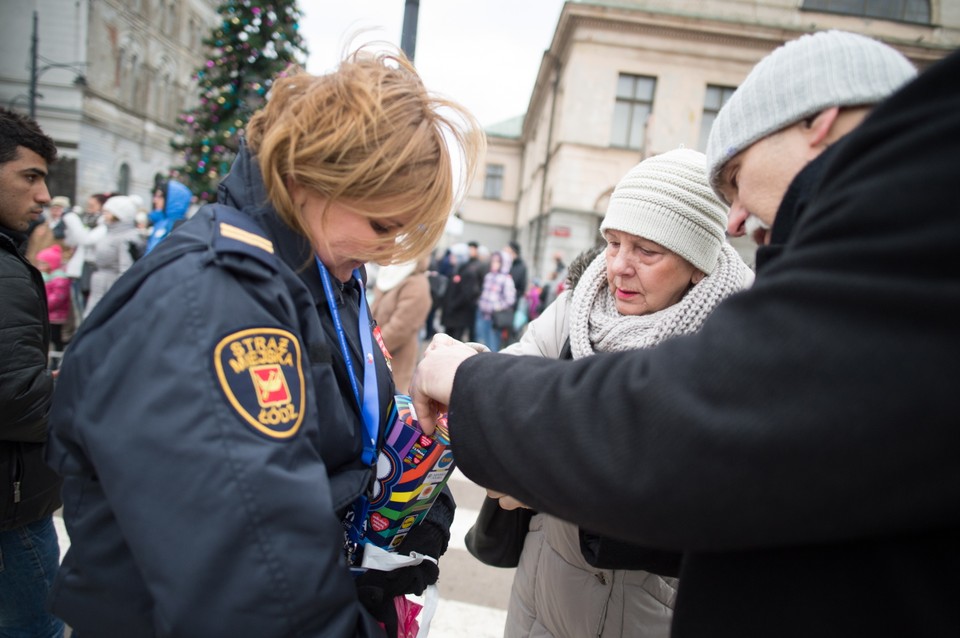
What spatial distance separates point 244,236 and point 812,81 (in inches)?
37.2

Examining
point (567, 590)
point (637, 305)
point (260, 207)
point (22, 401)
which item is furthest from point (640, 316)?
point (22, 401)

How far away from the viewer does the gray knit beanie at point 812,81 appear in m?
0.87

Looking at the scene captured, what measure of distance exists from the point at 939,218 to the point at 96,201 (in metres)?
10.5

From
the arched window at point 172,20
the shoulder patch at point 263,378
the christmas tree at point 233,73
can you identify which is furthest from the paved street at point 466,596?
the arched window at point 172,20

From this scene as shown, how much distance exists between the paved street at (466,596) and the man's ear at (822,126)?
9.42 feet

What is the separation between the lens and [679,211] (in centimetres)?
167

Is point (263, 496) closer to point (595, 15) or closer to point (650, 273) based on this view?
point (650, 273)

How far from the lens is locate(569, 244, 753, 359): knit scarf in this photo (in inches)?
62.7

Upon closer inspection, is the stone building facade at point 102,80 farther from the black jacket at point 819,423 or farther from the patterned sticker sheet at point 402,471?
the black jacket at point 819,423

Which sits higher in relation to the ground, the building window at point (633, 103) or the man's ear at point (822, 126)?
the building window at point (633, 103)

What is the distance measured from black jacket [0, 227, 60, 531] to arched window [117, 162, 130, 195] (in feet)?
122

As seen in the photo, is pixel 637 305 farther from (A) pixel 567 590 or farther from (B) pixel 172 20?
(B) pixel 172 20

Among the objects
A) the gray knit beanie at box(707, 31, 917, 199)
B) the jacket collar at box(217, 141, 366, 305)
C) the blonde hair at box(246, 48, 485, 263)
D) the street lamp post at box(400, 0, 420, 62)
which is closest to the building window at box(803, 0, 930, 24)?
the street lamp post at box(400, 0, 420, 62)

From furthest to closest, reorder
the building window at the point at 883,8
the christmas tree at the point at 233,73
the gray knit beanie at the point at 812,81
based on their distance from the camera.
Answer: the building window at the point at 883,8 < the christmas tree at the point at 233,73 < the gray knit beanie at the point at 812,81
